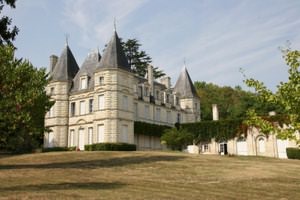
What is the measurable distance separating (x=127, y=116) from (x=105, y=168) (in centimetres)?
1843

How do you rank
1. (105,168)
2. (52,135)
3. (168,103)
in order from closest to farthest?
(105,168)
(52,135)
(168,103)

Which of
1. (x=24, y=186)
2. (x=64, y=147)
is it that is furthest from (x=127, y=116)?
(x=24, y=186)

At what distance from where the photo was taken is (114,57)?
36.3 m

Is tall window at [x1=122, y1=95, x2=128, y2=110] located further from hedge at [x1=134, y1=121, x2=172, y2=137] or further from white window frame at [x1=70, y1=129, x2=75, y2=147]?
white window frame at [x1=70, y1=129, x2=75, y2=147]

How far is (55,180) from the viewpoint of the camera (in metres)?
13.4

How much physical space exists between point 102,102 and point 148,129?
6771 millimetres

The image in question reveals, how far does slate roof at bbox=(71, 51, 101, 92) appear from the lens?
129 ft

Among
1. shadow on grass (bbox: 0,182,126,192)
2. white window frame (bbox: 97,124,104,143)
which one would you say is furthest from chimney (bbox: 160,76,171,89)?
shadow on grass (bbox: 0,182,126,192)

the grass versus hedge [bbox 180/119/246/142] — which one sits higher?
hedge [bbox 180/119/246/142]

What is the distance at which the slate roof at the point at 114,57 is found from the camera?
36062mm

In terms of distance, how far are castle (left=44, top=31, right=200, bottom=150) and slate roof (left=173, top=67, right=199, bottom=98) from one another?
2617 mm

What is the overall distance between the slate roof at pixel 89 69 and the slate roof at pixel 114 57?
319cm

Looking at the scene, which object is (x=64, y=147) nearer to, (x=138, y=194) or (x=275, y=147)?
(x=275, y=147)

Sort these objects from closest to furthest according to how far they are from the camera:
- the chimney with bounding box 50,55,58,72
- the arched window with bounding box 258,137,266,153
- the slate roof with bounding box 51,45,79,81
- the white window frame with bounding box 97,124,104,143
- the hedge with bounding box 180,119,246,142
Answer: the white window frame with bounding box 97,124,104,143 → the slate roof with bounding box 51,45,79,81 → the arched window with bounding box 258,137,266,153 → the hedge with bounding box 180,119,246,142 → the chimney with bounding box 50,55,58,72
